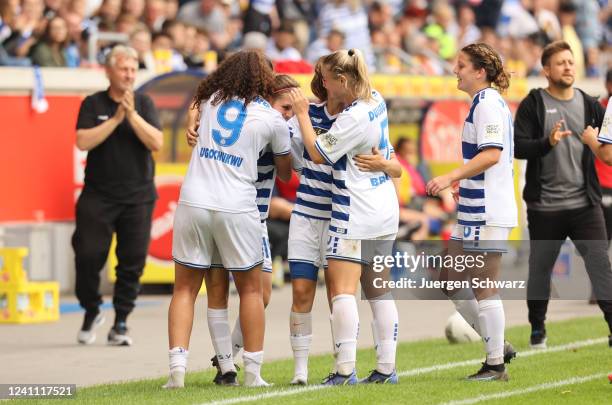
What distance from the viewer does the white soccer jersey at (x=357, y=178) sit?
293 inches

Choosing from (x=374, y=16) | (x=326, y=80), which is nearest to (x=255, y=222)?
(x=326, y=80)

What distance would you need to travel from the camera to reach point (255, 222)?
7750 millimetres

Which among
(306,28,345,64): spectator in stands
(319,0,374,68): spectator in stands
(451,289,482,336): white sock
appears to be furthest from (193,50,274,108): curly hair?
(319,0,374,68): spectator in stands

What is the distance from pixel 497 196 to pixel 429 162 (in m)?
10.3

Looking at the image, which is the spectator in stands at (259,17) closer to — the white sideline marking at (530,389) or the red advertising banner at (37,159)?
the red advertising banner at (37,159)

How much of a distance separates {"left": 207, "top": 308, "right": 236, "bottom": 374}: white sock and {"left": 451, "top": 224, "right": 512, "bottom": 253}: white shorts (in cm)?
148

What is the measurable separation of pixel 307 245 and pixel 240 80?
1001mm

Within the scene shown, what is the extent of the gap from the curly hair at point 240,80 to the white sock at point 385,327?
134 centimetres

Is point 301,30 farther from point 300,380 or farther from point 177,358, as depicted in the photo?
point 177,358

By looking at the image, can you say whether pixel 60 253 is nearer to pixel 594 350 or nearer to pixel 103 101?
pixel 103 101

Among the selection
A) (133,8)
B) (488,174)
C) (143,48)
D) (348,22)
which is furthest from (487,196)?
(348,22)

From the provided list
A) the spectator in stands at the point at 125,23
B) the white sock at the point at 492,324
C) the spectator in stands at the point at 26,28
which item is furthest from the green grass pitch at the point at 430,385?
the spectator in stands at the point at 125,23

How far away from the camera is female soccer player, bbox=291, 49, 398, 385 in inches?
294

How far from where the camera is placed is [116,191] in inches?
411
